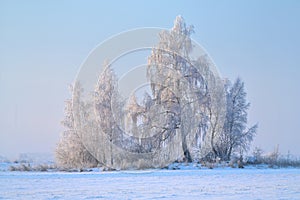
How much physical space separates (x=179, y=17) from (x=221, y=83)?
5.45m

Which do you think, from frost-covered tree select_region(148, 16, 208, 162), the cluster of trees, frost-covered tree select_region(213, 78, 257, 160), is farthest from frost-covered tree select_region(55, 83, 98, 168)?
frost-covered tree select_region(213, 78, 257, 160)

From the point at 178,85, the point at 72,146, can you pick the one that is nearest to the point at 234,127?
the point at 178,85

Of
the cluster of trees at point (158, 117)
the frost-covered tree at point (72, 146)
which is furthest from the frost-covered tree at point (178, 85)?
the frost-covered tree at point (72, 146)

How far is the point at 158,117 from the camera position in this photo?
29.6m

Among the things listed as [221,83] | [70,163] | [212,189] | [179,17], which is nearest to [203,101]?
[221,83]

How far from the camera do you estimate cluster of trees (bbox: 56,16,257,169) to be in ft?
91.9

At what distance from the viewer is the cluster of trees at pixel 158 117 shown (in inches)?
1103

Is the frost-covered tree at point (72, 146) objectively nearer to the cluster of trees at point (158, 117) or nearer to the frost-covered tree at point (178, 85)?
the cluster of trees at point (158, 117)

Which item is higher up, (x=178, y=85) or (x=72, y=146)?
(x=178, y=85)

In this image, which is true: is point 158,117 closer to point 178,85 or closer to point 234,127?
point 178,85

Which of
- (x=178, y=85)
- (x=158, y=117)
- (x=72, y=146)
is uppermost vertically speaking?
(x=178, y=85)

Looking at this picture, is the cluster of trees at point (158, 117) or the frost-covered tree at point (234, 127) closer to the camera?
the cluster of trees at point (158, 117)

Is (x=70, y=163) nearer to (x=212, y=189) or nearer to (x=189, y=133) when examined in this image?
(x=189, y=133)

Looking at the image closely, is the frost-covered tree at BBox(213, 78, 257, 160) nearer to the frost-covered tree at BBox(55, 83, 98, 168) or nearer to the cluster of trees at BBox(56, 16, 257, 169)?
the cluster of trees at BBox(56, 16, 257, 169)
